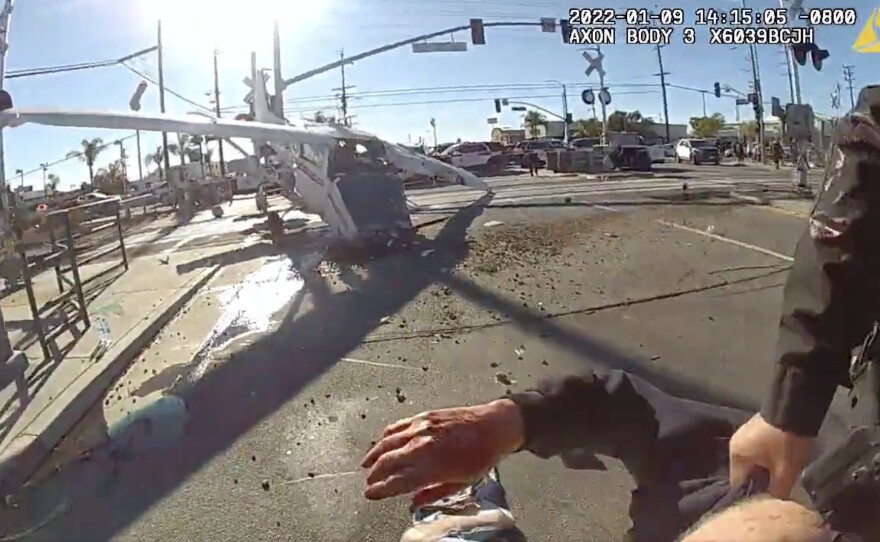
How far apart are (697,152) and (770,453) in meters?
48.0

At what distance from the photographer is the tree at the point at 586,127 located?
89500 millimetres

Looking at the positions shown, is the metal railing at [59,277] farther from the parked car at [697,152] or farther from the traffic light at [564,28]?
the parked car at [697,152]

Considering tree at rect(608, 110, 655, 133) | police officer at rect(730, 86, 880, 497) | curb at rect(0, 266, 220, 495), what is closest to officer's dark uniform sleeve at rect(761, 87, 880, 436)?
police officer at rect(730, 86, 880, 497)

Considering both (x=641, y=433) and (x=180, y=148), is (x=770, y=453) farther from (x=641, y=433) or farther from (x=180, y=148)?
(x=180, y=148)

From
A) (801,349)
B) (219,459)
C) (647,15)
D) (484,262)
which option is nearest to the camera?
(801,349)

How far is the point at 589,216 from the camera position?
18.0m

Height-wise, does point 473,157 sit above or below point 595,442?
above

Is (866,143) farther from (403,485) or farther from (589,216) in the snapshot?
(589,216)

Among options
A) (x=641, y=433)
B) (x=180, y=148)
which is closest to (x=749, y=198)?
(x=641, y=433)

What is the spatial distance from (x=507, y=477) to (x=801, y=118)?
19402mm

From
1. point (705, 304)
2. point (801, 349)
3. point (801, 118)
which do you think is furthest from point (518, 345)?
point (801, 118)

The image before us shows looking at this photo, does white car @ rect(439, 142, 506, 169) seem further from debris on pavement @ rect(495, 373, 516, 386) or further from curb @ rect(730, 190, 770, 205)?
debris on pavement @ rect(495, 373, 516, 386)

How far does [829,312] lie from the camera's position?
158 cm

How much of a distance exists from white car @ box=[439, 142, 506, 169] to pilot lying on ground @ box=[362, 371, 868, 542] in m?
43.3
